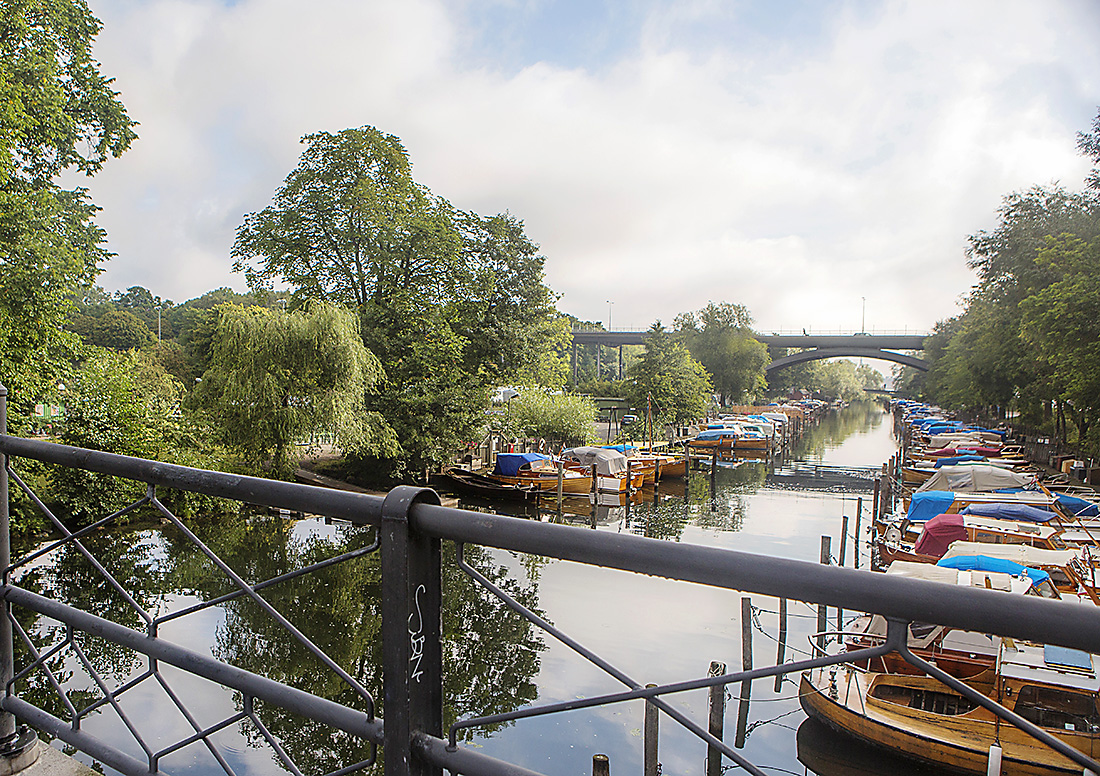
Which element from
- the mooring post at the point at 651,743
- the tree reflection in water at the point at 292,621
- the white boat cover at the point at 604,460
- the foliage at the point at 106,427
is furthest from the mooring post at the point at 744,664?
the white boat cover at the point at 604,460

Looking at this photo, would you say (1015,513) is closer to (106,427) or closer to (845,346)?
(106,427)

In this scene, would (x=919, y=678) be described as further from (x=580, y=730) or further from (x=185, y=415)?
(x=185, y=415)

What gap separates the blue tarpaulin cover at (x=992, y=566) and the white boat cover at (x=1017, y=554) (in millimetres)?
489

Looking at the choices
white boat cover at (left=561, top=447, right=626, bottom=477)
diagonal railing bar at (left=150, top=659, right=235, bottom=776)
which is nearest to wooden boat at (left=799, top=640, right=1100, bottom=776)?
diagonal railing bar at (left=150, top=659, right=235, bottom=776)

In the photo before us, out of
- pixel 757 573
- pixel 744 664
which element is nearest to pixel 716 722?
pixel 744 664

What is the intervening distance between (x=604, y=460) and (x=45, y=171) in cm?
2008

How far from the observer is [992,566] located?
35.8ft

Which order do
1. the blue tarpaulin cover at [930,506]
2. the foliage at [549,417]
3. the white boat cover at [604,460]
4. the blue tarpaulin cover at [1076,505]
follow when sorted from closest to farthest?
1. the blue tarpaulin cover at [1076,505]
2. the blue tarpaulin cover at [930,506]
3. the white boat cover at [604,460]
4. the foliage at [549,417]

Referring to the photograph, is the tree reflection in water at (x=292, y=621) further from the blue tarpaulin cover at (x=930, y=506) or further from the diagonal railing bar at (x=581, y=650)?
the blue tarpaulin cover at (x=930, y=506)

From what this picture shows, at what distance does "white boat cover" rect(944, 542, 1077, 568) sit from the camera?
38.3 feet

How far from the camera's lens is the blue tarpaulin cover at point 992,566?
1067 centimetres

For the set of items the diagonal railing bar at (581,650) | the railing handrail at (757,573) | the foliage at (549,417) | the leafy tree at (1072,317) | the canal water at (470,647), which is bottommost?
the canal water at (470,647)

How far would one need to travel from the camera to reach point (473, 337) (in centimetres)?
2948

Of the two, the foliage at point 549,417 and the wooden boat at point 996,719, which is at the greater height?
the foliage at point 549,417
